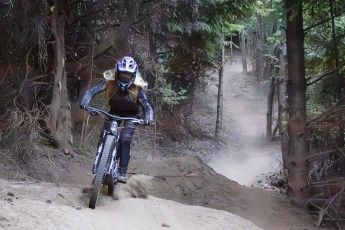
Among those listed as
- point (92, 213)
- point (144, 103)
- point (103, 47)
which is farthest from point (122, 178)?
point (103, 47)

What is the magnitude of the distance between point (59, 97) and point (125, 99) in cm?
496

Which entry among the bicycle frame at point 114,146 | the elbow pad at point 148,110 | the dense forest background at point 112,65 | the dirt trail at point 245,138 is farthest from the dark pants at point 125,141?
the dirt trail at point 245,138

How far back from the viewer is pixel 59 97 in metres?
11.0

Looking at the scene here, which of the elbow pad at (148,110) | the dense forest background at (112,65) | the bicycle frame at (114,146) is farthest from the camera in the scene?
the dense forest background at (112,65)

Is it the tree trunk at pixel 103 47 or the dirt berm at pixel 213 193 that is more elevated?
the tree trunk at pixel 103 47

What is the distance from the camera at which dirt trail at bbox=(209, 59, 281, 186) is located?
20.7 m

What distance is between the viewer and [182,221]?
6352 mm

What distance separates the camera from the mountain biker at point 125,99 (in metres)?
6.39

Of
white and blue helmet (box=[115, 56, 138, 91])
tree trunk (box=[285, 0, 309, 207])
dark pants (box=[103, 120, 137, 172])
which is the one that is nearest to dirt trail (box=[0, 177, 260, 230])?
dark pants (box=[103, 120, 137, 172])

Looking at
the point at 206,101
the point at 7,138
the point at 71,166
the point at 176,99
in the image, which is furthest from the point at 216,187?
the point at 206,101

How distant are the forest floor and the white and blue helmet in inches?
67.8

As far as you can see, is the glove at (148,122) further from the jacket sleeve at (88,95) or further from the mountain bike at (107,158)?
the jacket sleeve at (88,95)

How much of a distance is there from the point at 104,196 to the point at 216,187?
4.52 m

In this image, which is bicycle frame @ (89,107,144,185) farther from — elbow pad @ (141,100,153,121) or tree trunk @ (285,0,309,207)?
tree trunk @ (285,0,309,207)
